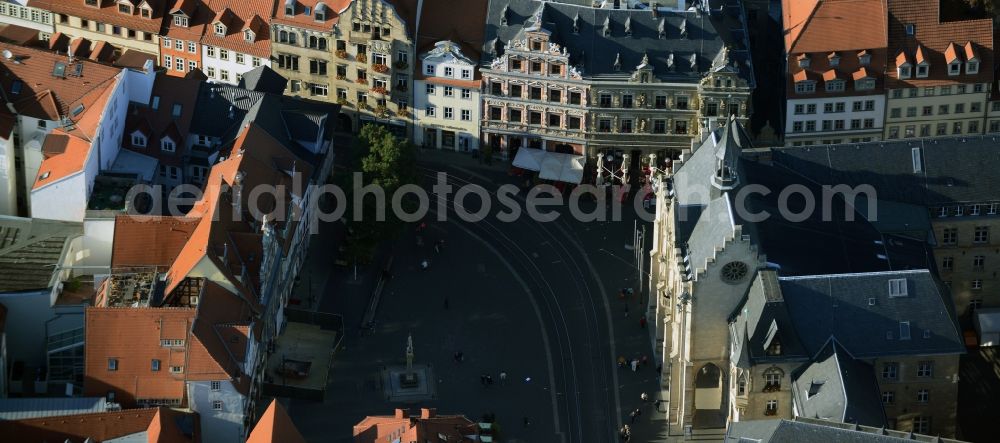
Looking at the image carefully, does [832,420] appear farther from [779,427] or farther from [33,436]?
[33,436]

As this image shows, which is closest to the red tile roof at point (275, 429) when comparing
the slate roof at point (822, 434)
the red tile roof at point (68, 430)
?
the red tile roof at point (68, 430)

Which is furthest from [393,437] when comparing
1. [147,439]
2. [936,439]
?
[936,439]

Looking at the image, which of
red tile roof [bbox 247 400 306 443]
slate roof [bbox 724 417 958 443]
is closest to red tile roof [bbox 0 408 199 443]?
red tile roof [bbox 247 400 306 443]

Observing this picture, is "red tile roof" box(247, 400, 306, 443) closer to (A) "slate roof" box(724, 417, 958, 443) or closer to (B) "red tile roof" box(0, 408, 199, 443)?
(B) "red tile roof" box(0, 408, 199, 443)

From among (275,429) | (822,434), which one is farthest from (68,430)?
(822,434)

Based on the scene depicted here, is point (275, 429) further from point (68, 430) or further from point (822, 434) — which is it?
point (822, 434)
